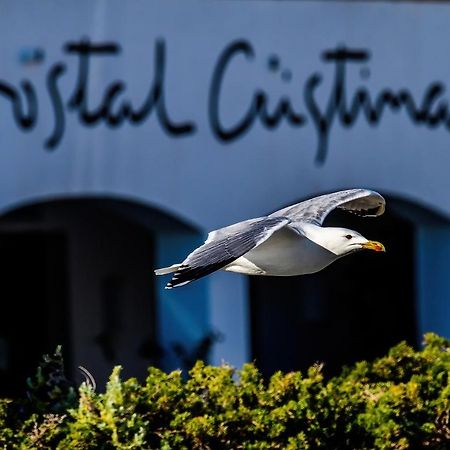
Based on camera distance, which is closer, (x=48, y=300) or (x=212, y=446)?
(x=212, y=446)

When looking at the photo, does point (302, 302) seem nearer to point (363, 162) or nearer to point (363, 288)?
point (363, 288)

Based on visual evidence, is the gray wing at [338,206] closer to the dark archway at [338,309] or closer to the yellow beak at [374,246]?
the yellow beak at [374,246]

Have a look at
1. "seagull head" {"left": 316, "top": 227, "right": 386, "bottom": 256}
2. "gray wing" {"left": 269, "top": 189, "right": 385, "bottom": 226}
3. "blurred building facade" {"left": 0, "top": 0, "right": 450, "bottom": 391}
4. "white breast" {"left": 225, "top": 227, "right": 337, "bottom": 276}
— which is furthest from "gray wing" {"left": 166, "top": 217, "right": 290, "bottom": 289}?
"blurred building facade" {"left": 0, "top": 0, "right": 450, "bottom": 391}

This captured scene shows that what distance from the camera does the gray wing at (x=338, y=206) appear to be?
25.7 ft

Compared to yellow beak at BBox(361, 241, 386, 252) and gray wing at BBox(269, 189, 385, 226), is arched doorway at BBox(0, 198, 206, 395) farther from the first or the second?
yellow beak at BBox(361, 241, 386, 252)

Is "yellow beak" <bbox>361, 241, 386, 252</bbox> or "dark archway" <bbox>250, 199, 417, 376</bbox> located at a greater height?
"yellow beak" <bbox>361, 241, 386, 252</bbox>

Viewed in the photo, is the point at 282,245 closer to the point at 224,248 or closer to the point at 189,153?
the point at 224,248

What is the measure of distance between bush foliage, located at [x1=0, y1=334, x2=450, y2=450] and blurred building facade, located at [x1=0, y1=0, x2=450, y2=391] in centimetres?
435

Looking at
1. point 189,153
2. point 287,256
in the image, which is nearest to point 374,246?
point 287,256

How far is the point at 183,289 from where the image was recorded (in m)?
12.1

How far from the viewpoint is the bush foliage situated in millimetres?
6543

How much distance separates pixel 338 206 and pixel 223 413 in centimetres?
164

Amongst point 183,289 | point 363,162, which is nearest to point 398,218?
point 363,162

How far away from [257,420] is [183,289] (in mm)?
5373
